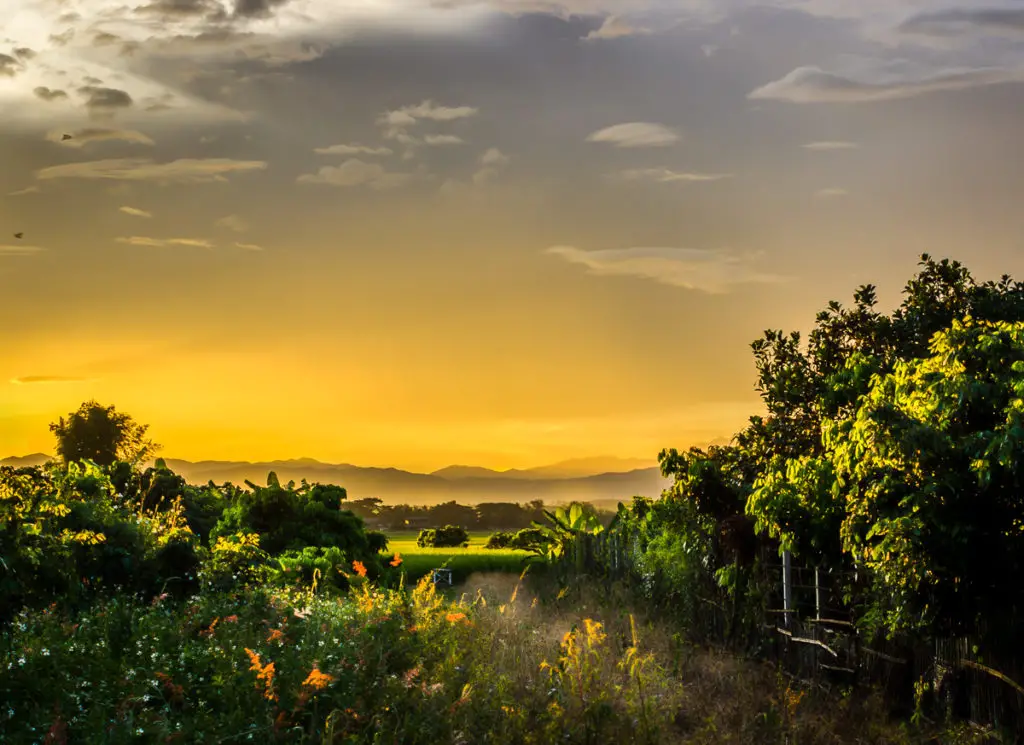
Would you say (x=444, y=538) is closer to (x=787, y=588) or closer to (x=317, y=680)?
(x=787, y=588)

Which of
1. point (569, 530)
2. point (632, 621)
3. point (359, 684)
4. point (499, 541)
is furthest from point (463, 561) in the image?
point (359, 684)

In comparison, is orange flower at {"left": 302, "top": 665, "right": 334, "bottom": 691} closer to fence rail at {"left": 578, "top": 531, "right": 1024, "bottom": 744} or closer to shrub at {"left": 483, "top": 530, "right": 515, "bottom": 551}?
fence rail at {"left": 578, "top": 531, "right": 1024, "bottom": 744}

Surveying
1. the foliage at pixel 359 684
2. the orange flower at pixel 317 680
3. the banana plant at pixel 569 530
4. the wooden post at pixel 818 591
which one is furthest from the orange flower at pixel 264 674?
the banana plant at pixel 569 530

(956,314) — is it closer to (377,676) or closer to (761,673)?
(761,673)

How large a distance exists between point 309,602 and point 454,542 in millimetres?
23265

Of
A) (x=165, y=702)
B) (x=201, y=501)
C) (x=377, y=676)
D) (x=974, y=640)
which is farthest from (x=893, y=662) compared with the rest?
(x=201, y=501)

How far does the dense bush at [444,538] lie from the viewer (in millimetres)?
32906

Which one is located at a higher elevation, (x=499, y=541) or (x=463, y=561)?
(x=499, y=541)

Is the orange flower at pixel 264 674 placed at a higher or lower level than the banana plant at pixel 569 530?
lower

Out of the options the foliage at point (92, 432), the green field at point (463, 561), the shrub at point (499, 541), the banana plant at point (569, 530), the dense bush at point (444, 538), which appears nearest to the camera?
the banana plant at point (569, 530)

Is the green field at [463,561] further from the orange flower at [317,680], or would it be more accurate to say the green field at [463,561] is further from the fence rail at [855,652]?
the orange flower at [317,680]

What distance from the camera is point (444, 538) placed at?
33062mm

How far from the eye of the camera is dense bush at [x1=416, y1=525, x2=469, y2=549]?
1296 inches

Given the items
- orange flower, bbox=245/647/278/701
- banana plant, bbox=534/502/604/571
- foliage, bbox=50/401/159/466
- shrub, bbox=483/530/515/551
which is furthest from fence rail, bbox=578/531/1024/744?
foliage, bbox=50/401/159/466
